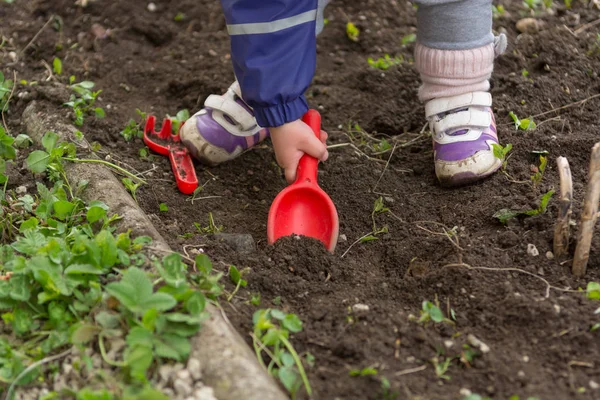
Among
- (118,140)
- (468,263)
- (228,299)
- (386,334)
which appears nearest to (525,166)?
(468,263)

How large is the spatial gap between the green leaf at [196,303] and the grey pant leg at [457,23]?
1148 millimetres

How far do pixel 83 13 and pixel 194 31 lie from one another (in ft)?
1.57

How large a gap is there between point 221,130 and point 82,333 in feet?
3.25

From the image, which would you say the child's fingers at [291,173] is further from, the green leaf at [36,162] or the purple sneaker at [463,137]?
the green leaf at [36,162]

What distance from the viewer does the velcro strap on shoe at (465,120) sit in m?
2.20

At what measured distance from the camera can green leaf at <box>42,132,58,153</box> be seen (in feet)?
6.91

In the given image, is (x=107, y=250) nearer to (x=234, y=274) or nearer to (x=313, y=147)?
(x=234, y=274)

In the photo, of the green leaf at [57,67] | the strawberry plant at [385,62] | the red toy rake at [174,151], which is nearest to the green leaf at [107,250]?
the red toy rake at [174,151]

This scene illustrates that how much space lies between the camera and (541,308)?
1.61 metres

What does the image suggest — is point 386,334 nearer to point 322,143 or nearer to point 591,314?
point 591,314

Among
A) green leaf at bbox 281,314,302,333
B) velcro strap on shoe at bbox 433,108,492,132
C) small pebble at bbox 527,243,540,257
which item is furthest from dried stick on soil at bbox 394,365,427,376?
velcro strap on shoe at bbox 433,108,492,132

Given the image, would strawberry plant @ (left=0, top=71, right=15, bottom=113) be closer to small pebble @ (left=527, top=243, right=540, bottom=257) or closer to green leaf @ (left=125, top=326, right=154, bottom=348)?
green leaf @ (left=125, top=326, right=154, bottom=348)

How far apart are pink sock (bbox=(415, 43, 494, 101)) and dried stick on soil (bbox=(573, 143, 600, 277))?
0.69 metres

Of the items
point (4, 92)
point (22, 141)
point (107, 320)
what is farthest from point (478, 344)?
point (4, 92)
